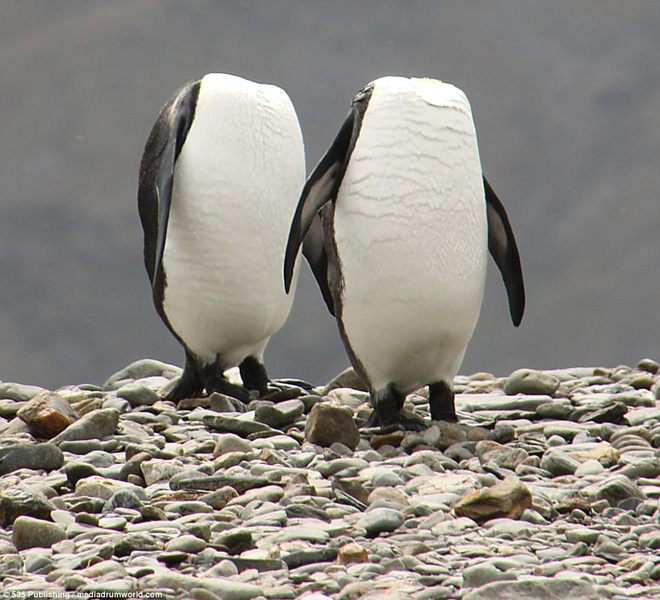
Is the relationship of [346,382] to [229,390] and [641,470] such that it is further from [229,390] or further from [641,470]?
[641,470]

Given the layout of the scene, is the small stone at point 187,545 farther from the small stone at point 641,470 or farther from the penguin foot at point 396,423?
the small stone at point 641,470

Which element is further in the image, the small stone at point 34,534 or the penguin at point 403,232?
the penguin at point 403,232

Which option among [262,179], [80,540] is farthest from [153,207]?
[80,540]

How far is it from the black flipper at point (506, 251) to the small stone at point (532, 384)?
54.9 inches

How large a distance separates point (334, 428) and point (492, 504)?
4.44 feet

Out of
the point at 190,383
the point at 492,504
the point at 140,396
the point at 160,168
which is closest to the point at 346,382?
the point at 190,383

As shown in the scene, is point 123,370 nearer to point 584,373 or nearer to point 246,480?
point 584,373

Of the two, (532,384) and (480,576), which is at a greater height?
(480,576)

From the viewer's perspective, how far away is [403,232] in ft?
16.9

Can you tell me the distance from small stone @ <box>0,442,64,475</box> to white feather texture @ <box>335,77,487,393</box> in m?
1.58

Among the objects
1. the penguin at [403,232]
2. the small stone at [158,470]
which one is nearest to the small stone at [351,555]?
the small stone at [158,470]

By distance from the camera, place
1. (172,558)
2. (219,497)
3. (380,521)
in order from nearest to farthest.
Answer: (172,558)
(380,521)
(219,497)

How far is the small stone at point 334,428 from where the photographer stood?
509cm

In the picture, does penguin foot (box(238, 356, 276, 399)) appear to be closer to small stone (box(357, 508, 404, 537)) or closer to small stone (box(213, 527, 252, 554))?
small stone (box(357, 508, 404, 537))
